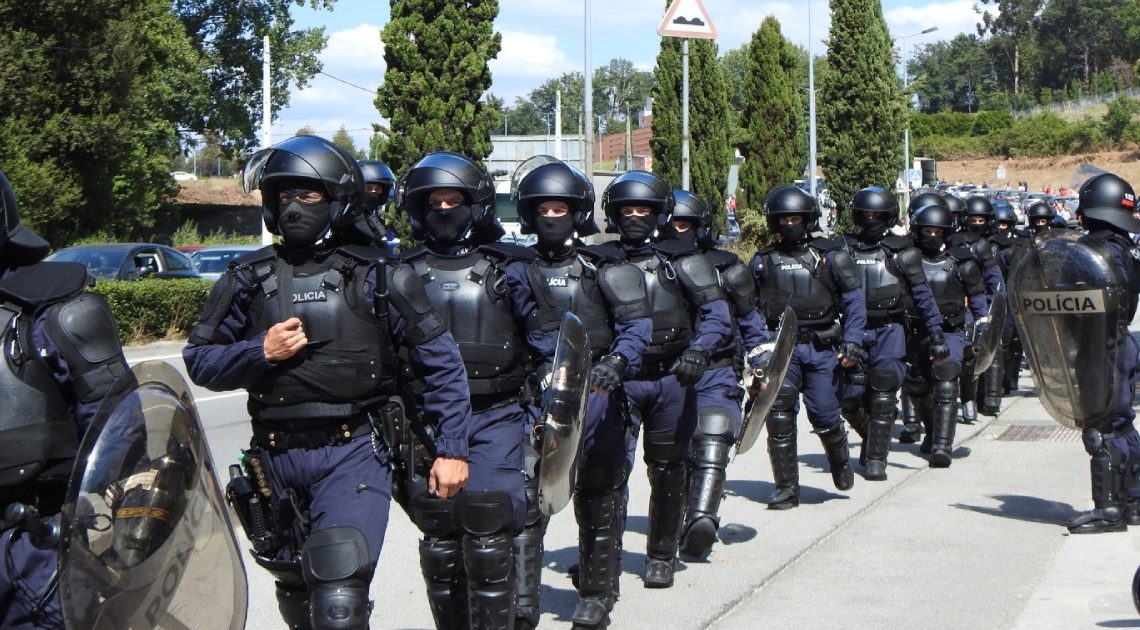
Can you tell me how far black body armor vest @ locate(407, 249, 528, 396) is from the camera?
204 inches

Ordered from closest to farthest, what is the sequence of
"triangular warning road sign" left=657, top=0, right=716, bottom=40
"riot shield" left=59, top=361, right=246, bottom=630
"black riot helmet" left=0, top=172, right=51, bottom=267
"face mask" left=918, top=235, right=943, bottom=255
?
"riot shield" left=59, top=361, right=246, bottom=630 < "black riot helmet" left=0, top=172, right=51, bottom=267 < "face mask" left=918, top=235, right=943, bottom=255 < "triangular warning road sign" left=657, top=0, right=716, bottom=40

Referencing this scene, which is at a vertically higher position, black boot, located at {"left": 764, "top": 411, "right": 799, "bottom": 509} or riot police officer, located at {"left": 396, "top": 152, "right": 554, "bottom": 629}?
riot police officer, located at {"left": 396, "top": 152, "right": 554, "bottom": 629}

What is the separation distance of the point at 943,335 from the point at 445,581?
6691 mm

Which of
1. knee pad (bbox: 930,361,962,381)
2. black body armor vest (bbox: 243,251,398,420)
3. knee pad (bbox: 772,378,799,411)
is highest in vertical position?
black body armor vest (bbox: 243,251,398,420)

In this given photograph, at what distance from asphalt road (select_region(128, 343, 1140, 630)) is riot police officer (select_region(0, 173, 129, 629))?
2.53 metres

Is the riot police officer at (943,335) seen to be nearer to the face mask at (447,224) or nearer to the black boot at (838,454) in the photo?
the black boot at (838,454)

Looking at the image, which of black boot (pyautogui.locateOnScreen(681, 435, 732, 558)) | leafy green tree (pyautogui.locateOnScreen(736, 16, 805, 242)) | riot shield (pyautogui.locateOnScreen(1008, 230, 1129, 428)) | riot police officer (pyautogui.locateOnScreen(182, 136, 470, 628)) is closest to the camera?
riot police officer (pyautogui.locateOnScreen(182, 136, 470, 628))

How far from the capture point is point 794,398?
8.49 meters

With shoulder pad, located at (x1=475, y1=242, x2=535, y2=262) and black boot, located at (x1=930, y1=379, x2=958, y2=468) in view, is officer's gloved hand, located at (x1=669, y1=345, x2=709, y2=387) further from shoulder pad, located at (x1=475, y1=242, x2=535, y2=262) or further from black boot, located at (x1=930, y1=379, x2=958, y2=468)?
black boot, located at (x1=930, y1=379, x2=958, y2=468)

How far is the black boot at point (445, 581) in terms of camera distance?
483 cm

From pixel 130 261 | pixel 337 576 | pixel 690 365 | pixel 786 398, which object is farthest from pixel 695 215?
pixel 130 261

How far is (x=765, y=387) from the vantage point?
7.39m

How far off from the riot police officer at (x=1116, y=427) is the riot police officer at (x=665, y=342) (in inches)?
90.2

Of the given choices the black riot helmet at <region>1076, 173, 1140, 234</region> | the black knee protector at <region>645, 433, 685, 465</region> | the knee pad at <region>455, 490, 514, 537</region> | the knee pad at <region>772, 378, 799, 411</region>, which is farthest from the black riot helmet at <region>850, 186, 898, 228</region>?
the knee pad at <region>455, 490, 514, 537</region>
